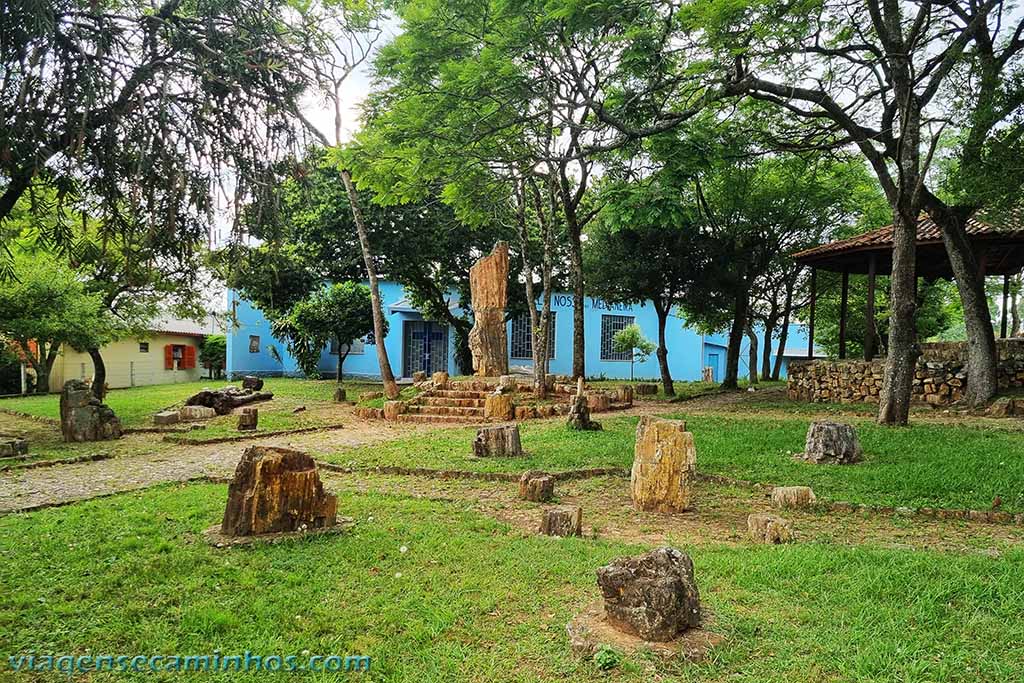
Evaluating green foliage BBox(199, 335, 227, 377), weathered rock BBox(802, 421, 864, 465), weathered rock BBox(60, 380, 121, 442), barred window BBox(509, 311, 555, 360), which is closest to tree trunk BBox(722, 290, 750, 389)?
barred window BBox(509, 311, 555, 360)

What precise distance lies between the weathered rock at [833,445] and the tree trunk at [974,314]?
5.86 meters

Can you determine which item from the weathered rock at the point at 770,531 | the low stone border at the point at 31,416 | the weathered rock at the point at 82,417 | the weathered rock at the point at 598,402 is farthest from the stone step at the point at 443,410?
the weathered rock at the point at 770,531

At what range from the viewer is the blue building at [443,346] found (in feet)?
87.0

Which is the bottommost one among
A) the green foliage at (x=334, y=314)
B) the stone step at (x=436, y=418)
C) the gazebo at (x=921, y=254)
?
the stone step at (x=436, y=418)

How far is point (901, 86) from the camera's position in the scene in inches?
402

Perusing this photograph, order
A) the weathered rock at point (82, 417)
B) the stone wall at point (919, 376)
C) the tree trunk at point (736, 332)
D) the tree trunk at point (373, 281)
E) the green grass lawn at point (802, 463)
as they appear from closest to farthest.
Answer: the green grass lawn at point (802, 463), the weathered rock at point (82, 417), the stone wall at point (919, 376), the tree trunk at point (373, 281), the tree trunk at point (736, 332)

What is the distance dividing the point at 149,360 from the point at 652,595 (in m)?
29.6

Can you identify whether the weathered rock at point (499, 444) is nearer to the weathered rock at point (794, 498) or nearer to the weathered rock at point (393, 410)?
the weathered rock at point (794, 498)

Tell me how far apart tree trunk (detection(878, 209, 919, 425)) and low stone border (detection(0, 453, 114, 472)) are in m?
12.0

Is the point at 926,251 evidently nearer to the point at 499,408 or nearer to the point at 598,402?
the point at 598,402

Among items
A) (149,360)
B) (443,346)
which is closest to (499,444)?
(443,346)

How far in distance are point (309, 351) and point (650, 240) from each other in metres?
14.6

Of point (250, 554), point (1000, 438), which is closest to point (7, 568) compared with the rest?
point (250, 554)

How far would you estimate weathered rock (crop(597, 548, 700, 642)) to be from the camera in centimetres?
342
